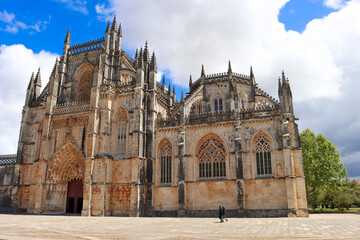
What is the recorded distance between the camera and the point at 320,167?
34500mm

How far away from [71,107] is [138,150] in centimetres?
1041

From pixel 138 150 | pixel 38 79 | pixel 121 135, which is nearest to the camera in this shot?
pixel 138 150

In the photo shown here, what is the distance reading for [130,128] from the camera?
95.1ft

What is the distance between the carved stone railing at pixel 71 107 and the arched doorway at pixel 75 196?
7.92 m

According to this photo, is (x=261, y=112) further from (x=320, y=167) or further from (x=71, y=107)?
(x=71, y=107)

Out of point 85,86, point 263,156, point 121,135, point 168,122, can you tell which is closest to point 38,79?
point 85,86

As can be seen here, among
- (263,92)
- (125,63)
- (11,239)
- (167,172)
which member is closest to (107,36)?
(125,63)

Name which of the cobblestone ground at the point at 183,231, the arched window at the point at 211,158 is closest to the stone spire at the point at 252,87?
the arched window at the point at 211,158

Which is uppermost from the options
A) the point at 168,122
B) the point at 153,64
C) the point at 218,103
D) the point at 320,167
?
the point at 153,64

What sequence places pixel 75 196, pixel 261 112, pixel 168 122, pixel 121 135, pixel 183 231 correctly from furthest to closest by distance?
pixel 75 196
pixel 121 135
pixel 168 122
pixel 261 112
pixel 183 231

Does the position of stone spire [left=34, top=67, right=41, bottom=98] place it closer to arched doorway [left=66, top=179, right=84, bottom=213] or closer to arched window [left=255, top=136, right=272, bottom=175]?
arched doorway [left=66, top=179, right=84, bottom=213]

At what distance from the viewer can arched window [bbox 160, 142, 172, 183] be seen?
2805 centimetres

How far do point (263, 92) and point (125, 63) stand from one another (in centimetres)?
1857

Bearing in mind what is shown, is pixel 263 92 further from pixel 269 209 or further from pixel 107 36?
pixel 107 36
